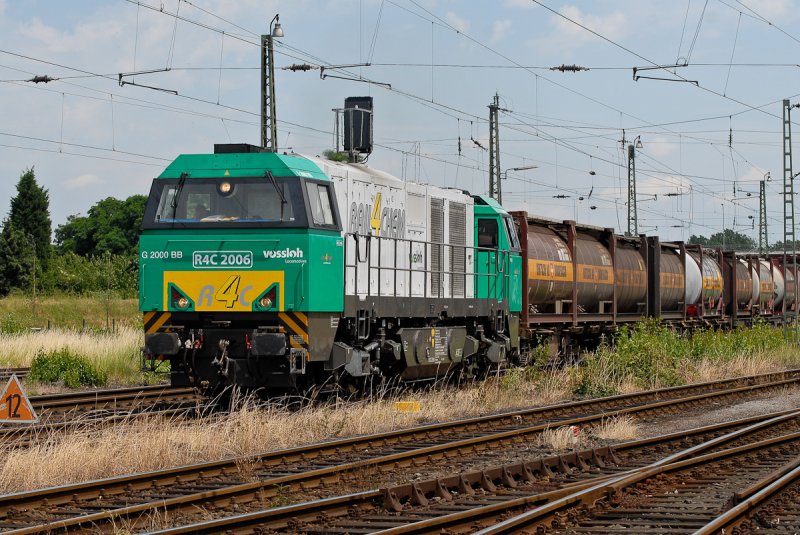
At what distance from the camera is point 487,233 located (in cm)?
2083

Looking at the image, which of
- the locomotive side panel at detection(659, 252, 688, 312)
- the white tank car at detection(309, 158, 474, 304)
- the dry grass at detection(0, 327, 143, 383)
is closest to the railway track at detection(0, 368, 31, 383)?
the dry grass at detection(0, 327, 143, 383)

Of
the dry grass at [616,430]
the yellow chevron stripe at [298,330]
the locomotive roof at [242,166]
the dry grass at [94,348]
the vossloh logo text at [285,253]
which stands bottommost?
the dry grass at [616,430]

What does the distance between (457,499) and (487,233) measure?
1168cm

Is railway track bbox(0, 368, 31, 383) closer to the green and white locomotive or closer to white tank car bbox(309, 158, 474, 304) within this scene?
the green and white locomotive

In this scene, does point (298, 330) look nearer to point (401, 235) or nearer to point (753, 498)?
point (401, 235)

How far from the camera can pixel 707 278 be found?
3516 centimetres

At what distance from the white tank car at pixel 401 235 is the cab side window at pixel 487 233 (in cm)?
48

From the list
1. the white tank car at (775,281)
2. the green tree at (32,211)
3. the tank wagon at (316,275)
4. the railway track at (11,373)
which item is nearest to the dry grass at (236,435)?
the tank wagon at (316,275)

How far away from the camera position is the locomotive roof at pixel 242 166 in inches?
578

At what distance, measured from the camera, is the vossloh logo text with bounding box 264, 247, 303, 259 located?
14.4m

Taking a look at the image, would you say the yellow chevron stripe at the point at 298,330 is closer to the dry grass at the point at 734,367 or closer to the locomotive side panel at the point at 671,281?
the dry grass at the point at 734,367

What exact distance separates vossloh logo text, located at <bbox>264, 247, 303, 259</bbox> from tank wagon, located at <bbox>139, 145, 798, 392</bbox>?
0.03m

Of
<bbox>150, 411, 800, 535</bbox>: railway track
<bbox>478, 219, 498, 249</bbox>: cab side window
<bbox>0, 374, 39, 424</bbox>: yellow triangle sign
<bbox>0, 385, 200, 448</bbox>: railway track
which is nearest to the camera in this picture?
<bbox>150, 411, 800, 535</bbox>: railway track

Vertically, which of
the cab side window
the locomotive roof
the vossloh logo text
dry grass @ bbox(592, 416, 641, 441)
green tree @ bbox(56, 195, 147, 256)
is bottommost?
dry grass @ bbox(592, 416, 641, 441)
